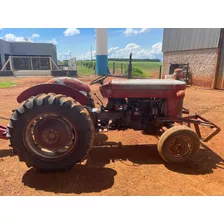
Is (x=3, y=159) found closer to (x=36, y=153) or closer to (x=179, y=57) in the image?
(x=36, y=153)

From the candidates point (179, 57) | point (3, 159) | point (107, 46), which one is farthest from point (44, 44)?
point (3, 159)

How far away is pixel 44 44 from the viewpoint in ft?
90.5

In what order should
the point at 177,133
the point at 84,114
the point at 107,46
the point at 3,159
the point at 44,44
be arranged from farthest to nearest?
1. the point at 44,44
2. the point at 107,46
3. the point at 3,159
4. the point at 177,133
5. the point at 84,114

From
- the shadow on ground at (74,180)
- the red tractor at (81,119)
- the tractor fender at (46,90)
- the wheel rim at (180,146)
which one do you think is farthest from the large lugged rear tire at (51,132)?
the wheel rim at (180,146)

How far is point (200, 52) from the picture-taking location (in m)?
13.8

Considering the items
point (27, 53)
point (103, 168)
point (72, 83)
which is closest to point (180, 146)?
point (103, 168)

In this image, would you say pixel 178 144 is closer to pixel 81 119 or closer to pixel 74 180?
pixel 81 119

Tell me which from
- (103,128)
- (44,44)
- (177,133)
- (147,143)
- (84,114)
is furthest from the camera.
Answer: (44,44)

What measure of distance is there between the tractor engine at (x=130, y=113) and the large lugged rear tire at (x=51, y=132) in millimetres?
911

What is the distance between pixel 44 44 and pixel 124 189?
93.9 ft

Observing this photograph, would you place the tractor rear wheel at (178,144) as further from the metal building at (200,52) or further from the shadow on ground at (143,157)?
the metal building at (200,52)

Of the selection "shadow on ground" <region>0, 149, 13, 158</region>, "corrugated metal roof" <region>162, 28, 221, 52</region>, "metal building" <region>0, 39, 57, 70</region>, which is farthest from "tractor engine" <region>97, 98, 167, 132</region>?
"metal building" <region>0, 39, 57, 70</region>

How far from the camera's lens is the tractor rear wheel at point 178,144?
321cm

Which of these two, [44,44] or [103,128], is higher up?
[44,44]
